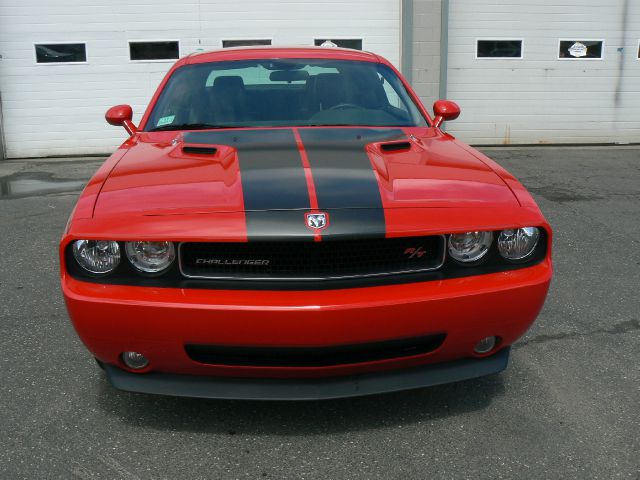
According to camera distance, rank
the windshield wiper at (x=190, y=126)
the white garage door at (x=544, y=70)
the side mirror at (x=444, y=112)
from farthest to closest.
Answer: the white garage door at (x=544, y=70) < the side mirror at (x=444, y=112) < the windshield wiper at (x=190, y=126)

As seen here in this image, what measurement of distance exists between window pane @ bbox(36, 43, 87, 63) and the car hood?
8.29m

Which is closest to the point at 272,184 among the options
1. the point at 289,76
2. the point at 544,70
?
the point at 289,76

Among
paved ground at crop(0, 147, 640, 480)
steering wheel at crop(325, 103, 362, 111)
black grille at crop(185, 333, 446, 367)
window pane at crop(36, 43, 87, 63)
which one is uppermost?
window pane at crop(36, 43, 87, 63)

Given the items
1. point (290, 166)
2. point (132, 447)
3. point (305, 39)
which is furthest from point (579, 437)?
point (305, 39)

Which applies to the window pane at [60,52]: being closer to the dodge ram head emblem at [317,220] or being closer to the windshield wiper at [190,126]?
the windshield wiper at [190,126]

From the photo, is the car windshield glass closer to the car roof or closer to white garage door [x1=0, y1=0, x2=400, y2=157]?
the car roof

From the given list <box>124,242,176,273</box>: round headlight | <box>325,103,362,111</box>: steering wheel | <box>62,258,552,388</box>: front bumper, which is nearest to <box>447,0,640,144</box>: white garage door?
<box>325,103,362,111</box>: steering wheel

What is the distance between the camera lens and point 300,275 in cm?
Result: 243

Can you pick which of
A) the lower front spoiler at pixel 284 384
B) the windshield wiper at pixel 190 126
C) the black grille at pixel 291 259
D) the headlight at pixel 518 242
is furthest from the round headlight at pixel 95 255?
the headlight at pixel 518 242

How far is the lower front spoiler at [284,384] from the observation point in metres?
2.49

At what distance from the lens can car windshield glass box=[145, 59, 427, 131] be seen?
12.0 feet

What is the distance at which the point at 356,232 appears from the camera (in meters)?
2.38

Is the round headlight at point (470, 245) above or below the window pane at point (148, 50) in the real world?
below

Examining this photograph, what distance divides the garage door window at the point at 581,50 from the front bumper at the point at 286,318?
10116mm
